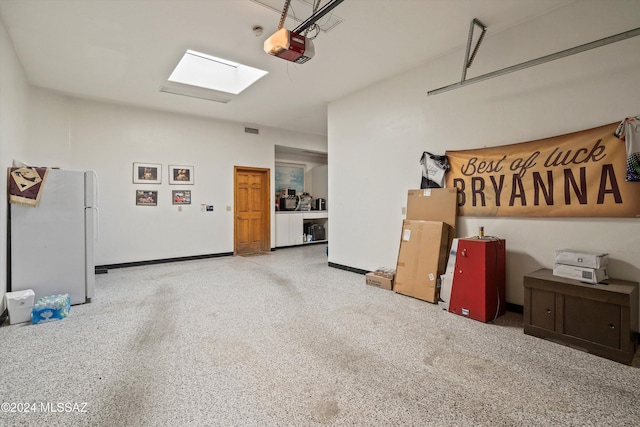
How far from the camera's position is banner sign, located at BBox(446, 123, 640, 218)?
2635 mm

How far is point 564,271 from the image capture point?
8.64 ft

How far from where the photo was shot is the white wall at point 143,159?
17.1 feet

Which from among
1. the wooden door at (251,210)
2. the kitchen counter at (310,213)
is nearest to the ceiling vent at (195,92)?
the wooden door at (251,210)

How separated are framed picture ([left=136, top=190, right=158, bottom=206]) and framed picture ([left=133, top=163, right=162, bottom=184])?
206 millimetres

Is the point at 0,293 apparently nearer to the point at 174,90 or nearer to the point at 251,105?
the point at 174,90

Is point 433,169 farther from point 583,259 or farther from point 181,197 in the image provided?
point 181,197

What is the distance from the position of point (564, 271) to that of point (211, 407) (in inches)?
119

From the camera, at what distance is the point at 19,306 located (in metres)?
3.03

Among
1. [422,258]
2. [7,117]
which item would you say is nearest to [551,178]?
[422,258]

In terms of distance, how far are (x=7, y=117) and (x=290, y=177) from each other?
6.47 metres

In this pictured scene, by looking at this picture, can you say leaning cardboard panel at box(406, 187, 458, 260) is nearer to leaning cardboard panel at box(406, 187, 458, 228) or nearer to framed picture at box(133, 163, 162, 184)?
leaning cardboard panel at box(406, 187, 458, 228)

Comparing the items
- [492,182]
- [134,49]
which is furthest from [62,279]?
[492,182]

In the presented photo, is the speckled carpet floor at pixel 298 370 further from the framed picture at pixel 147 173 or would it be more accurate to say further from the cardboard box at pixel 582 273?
the framed picture at pixel 147 173

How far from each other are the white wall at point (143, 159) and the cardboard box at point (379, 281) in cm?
392
